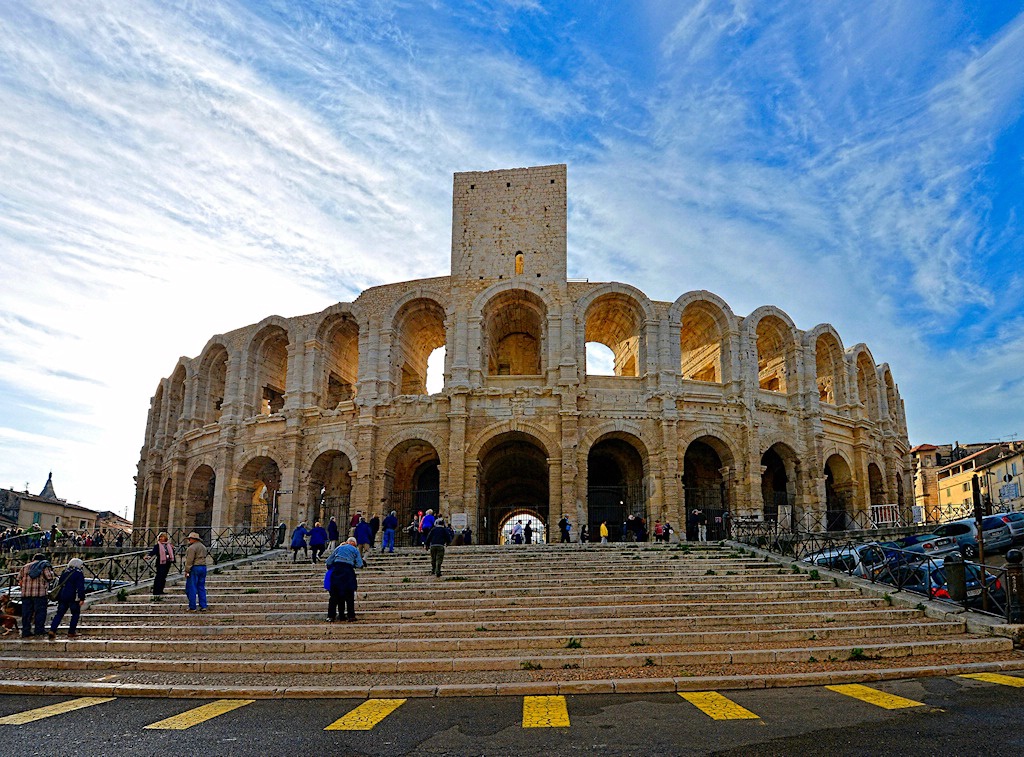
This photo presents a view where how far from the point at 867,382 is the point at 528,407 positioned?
60.0ft

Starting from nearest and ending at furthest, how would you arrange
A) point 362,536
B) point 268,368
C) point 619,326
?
point 362,536
point 619,326
point 268,368

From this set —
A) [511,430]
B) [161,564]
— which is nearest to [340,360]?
[511,430]

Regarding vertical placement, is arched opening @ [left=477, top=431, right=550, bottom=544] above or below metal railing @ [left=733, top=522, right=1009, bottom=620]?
above

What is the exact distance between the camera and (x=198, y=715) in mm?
7723

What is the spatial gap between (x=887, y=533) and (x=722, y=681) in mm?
19176

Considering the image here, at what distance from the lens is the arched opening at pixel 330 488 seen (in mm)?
29859

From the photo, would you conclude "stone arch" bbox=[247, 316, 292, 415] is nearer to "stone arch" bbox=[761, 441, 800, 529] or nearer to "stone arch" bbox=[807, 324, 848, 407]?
"stone arch" bbox=[761, 441, 800, 529]

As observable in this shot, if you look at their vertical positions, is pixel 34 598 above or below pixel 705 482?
below

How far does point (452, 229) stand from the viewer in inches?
1235

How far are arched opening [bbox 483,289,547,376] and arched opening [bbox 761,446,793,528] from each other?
35.9ft

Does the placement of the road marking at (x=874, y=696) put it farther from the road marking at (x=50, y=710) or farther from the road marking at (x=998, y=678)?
the road marking at (x=50, y=710)

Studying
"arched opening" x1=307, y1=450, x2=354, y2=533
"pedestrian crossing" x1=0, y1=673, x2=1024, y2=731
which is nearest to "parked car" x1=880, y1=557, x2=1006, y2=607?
"pedestrian crossing" x1=0, y1=673, x2=1024, y2=731

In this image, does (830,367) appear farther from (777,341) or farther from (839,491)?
(839,491)

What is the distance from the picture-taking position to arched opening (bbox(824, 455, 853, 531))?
101 ft
